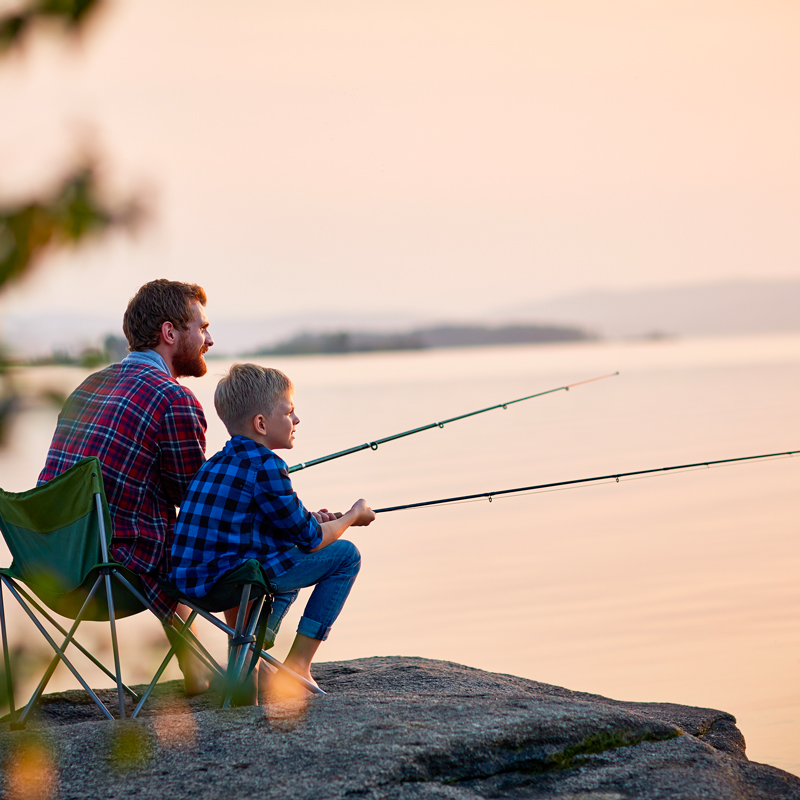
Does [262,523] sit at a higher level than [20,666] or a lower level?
lower

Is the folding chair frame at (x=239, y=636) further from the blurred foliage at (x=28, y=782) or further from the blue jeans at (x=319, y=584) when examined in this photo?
the blurred foliage at (x=28, y=782)

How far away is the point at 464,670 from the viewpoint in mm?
4109

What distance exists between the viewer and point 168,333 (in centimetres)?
331

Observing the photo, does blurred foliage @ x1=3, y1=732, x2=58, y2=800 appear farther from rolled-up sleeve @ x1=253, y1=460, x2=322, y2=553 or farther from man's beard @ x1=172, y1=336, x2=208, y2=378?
man's beard @ x1=172, y1=336, x2=208, y2=378

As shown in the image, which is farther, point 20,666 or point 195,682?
point 195,682

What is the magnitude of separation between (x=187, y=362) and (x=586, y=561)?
16.6 ft

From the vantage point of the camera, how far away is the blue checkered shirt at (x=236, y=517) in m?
2.95

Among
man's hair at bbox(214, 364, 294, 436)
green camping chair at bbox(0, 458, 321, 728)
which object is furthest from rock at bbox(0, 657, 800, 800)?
man's hair at bbox(214, 364, 294, 436)

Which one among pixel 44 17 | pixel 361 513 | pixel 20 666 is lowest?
pixel 361 513

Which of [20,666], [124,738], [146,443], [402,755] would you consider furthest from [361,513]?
[20,666]

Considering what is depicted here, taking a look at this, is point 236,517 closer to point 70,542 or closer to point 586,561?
point 70,542

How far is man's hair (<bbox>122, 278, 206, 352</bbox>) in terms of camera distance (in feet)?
10.8

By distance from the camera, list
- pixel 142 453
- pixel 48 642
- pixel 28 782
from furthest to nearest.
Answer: pixel 142 453 → pixel 28 782 → pixel 48 642

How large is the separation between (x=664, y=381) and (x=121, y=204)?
32492mm
